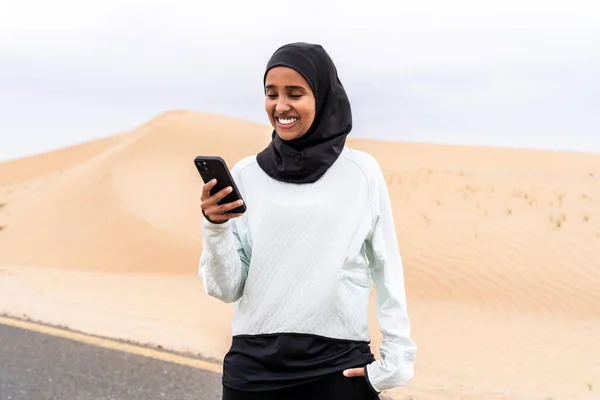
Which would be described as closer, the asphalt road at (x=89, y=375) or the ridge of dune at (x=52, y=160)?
the asphalt road at (x=89, y=375)

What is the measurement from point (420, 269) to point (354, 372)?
834cm

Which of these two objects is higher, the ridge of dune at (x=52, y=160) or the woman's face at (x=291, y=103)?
the woman's face at (x=291, y=103)


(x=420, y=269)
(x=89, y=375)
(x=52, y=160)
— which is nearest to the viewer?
(x=89, y=375)

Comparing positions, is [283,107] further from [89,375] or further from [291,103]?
[89,375]

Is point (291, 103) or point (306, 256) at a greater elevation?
point (291, 103)

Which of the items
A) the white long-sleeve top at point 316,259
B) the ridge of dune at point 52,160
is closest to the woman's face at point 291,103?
the white long-sleeve top at point 316,259

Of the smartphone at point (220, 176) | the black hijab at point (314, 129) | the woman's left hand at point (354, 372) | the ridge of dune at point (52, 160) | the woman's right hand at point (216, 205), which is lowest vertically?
the ridge of dune at point (52, 160)

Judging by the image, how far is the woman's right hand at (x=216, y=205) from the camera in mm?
2031

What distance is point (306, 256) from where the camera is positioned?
Result: 6.94ft

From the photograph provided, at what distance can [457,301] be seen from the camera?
9.52 m

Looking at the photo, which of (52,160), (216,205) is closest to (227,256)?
(216,205)

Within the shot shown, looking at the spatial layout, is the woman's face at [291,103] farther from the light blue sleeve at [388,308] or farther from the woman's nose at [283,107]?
the light blue sleeve at [388,308]

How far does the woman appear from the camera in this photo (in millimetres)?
2113

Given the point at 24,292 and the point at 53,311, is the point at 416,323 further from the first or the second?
the point at 24,292
